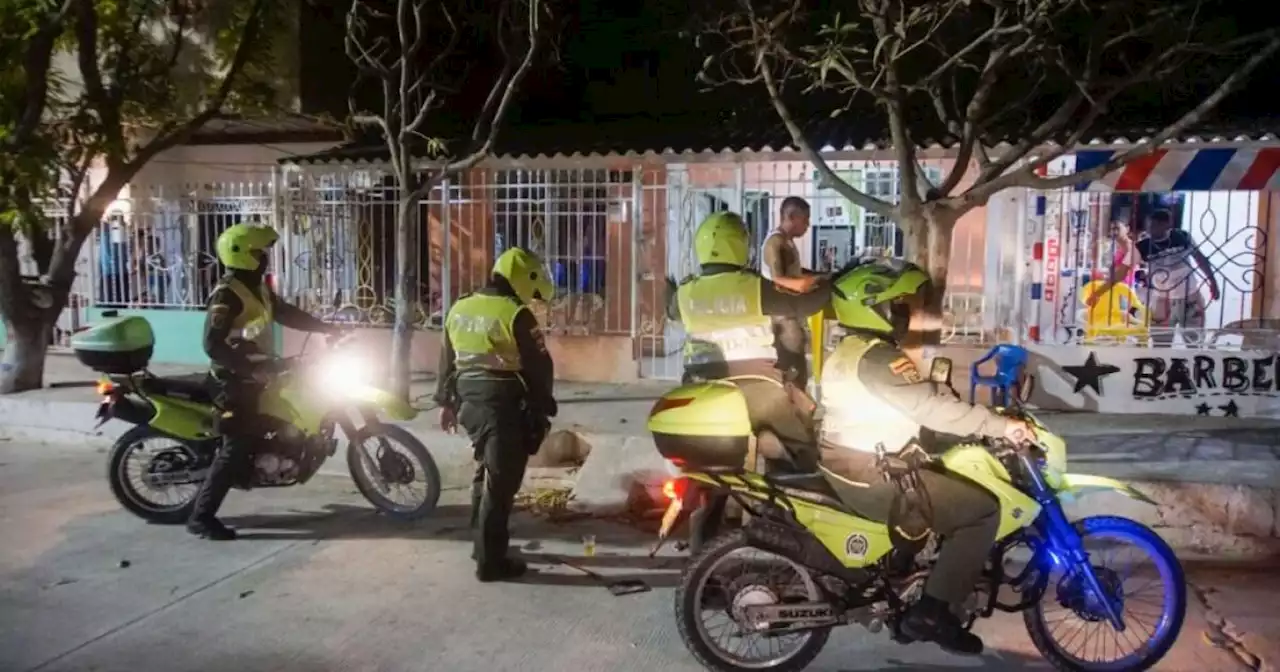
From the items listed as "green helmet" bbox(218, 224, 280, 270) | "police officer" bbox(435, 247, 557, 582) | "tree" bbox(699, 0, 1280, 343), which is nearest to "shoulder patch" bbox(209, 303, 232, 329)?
"green helmet" bbox(218, 224, 280, 270)

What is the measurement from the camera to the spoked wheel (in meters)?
6.25

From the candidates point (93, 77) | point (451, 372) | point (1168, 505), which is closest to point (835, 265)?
point (1168, 505)

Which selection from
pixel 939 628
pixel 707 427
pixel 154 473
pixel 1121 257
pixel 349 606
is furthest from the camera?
pixel 1121 257

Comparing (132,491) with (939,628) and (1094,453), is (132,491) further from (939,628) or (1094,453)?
(1094,453)

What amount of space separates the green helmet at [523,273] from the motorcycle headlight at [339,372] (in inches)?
58.9

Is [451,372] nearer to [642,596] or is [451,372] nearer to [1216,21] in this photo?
[642,596]

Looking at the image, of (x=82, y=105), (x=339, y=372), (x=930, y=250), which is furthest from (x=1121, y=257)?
(x=82, y=105)

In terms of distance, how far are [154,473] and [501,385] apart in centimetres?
261

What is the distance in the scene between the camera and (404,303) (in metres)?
8.97

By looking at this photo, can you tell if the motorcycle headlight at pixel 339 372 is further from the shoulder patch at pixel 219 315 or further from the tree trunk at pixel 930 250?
the tree trunk at pixel 930 250

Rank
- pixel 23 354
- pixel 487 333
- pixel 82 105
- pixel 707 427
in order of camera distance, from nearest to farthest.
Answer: pixel 707 427 < pixel 487 333 < pixel 82 105 < pixel 23 354

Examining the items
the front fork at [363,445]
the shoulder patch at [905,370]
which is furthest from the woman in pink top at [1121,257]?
the front fork at [363,445]

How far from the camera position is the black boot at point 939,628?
385 cm

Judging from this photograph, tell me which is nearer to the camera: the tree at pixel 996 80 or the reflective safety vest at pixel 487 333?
the reflective safety vest at pixel 487 333
